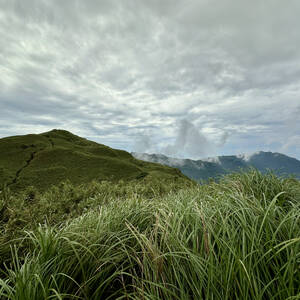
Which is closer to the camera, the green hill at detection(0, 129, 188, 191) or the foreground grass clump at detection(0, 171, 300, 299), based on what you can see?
the foreground grass clump at detection(0, 171, 300, 299)

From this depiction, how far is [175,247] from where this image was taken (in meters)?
2.48

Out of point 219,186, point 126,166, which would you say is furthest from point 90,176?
point 219,186

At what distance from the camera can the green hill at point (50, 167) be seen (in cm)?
4278

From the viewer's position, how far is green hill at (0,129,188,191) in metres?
42.8

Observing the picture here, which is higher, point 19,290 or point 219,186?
point 219,186

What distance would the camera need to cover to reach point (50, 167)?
165 feet

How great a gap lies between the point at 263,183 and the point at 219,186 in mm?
1107

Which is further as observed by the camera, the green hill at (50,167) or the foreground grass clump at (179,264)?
the green hill at (50,167)

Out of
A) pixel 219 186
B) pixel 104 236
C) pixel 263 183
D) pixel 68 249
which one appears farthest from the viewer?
→ pixel 219 186

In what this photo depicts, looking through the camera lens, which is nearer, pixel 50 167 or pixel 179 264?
pixel 179 264

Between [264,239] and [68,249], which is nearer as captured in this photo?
[264,239]

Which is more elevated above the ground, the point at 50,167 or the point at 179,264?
the point at 179,264

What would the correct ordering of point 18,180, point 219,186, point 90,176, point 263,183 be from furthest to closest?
point 90,176
point 18,180
point 219,186
point 263,183

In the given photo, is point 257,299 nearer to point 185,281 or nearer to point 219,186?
point 185,281
